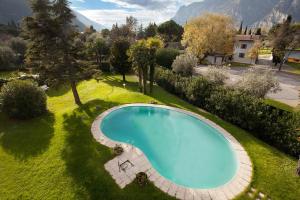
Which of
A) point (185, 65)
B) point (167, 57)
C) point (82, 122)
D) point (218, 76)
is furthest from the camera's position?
point (167, 57)

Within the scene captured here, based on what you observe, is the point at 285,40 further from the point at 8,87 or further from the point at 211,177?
the point at 8,87

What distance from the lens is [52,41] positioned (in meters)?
16.6

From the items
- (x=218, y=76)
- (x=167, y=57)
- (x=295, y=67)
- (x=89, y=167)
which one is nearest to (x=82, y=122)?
(x=89, y=167)

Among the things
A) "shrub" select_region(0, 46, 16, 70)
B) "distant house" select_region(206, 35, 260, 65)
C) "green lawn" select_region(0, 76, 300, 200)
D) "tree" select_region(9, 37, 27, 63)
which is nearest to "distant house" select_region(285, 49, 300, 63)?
"distant house" select_region(206, 35, 260, 65)

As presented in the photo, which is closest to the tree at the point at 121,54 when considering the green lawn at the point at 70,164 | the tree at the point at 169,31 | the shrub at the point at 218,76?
the shrub at the point at 218,76

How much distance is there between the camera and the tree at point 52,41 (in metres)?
15.5

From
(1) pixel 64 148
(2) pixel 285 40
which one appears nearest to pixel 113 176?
(1) pixel 64 148

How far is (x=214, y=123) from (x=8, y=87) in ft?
66.4

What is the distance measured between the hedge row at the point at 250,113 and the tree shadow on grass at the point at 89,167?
10.2m

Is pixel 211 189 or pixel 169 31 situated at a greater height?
pixel 169 31

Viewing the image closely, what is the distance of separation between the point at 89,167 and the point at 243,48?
53104mm

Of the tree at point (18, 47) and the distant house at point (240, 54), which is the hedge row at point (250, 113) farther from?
the tree at point (18, 47)

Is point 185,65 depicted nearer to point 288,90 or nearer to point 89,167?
point 288,90

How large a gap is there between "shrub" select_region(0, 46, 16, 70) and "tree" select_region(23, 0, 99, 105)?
31.5 m
